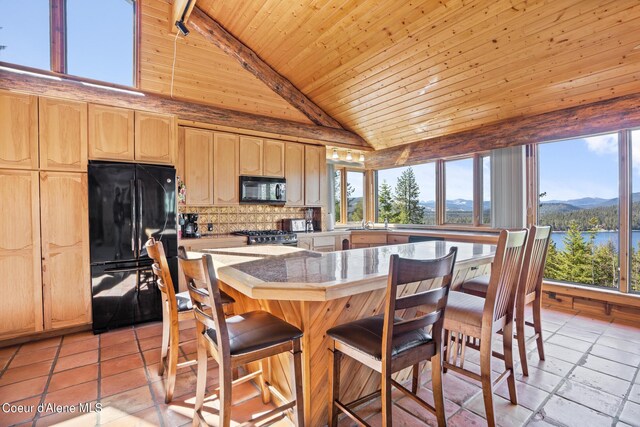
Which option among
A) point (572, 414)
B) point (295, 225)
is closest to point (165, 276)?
point (572, 414)

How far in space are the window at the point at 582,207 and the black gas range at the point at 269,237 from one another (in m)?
3.48

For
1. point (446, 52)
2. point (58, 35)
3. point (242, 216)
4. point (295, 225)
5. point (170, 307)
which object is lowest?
point (170, 307)

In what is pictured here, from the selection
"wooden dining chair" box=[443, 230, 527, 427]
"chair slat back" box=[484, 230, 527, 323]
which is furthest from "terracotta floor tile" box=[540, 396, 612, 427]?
"chair slat back" box=[484, 230, 527, 323]

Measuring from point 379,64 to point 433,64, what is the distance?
25.5 inches

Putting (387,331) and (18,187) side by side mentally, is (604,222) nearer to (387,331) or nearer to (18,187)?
(387,331)

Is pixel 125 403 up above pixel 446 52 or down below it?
below

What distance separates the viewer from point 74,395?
6.79ft

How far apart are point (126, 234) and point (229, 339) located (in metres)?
2.49

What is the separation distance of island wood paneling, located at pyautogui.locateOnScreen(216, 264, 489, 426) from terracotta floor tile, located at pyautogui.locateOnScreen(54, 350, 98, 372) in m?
1.66

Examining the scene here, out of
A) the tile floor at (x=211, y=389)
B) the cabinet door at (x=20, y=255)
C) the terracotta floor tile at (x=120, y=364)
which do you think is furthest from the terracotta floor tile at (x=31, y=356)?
the terracotta floor tile at (x=120, y=364)

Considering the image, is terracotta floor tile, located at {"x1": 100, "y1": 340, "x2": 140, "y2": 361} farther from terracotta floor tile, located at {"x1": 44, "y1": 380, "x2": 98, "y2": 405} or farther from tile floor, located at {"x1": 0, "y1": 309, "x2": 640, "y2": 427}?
terracotta floor tile, located at {"x1": 44, "y1": 380, "x2": 98, "y2": 405}

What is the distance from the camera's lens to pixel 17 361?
8.46 ft

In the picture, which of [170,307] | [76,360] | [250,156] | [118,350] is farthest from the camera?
[250,156]

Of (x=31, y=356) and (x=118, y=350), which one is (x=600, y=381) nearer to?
(x=118, y=350)
